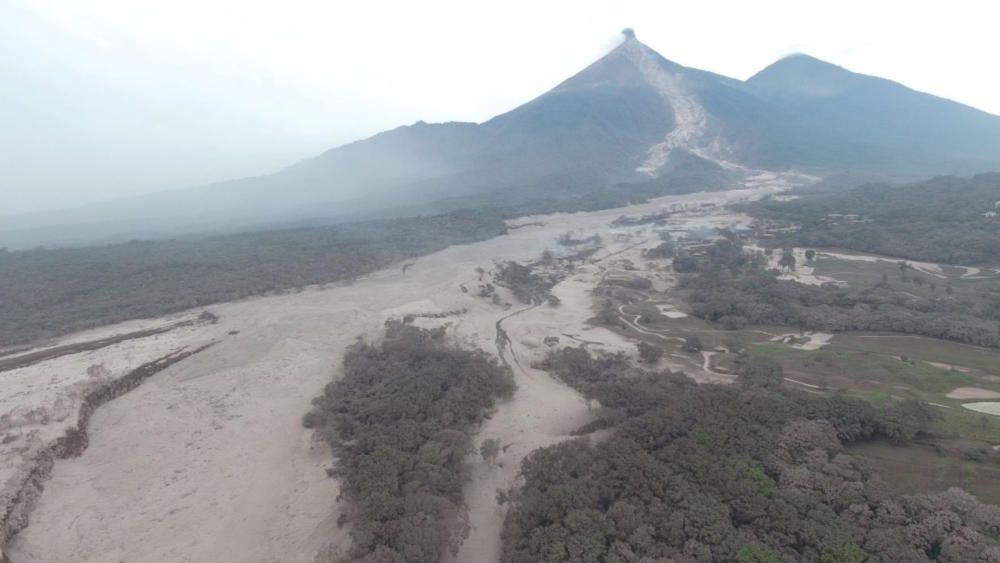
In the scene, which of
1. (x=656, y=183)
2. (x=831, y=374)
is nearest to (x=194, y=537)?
(x=831, y=374)

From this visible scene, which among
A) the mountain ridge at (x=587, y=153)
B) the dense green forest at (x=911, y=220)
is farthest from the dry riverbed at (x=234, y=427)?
the mountain ridge at (x=587, y=153)

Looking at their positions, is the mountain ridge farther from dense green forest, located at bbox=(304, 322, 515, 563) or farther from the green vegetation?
dense green forest, located at bbox=(304, 322, 515, 563)

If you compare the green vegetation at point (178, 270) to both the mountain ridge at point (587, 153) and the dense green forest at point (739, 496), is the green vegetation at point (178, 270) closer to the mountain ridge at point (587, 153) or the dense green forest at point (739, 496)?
the mountain ridge at point (587, 153)

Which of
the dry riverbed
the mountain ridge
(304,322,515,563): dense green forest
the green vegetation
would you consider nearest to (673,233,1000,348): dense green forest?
the dry riverbed

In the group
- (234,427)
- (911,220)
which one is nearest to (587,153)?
(911,220)

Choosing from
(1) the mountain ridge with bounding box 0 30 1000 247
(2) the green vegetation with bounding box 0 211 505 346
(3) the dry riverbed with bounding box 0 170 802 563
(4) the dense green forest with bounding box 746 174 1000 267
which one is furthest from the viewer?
(1) the mountain ridge with bounding box 0 30 1000 247

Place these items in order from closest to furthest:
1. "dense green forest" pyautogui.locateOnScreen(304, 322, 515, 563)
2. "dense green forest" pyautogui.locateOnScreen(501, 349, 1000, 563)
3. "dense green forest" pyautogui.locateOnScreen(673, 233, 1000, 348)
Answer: "dense green forest" pyautogui.locateOnScreen(501, 349, 1000, 563), "dense green forest" pyautogui.locateOnScreen(304, 322, 515, 563), "dense green forest" pyautogui.locateOnScreen(673, 233, 1000, 348)
